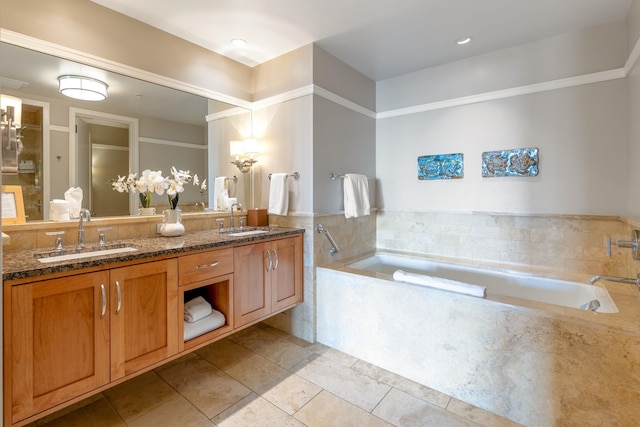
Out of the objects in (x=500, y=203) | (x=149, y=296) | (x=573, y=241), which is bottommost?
(x=149, y=296)

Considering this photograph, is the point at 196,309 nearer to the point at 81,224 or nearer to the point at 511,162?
the point at 81,224

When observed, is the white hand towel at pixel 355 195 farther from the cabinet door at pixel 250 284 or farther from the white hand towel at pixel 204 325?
the white hand towel at pixel 204 325

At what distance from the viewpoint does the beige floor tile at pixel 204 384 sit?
6.31 ft

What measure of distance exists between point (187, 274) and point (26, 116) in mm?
1305

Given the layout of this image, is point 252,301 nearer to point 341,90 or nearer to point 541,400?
point 541,400

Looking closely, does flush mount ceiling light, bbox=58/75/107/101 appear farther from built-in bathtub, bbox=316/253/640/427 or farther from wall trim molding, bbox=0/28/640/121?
built-in bathtub, bbox=316/253/640/427

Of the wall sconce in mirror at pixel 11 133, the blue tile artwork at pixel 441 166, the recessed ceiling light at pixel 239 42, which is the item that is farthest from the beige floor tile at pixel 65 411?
the blue tile artwork at pixel 441 166

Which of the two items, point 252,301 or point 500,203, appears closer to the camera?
point 252,301

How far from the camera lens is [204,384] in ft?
6.91

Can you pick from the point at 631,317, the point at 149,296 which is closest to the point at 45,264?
the point at 149,296

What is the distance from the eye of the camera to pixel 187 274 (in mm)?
1849

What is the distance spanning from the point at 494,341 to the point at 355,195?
63.1 inches

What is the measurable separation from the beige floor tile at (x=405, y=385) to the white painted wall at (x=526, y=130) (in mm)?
1671

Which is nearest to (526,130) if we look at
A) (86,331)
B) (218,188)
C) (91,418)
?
(218,188)
